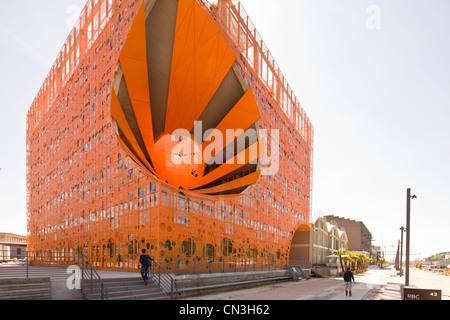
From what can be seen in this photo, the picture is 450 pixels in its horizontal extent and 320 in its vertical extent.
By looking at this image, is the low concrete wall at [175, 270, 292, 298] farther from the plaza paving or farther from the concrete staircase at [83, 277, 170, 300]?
the concrete staircase at [83, 277, 170, 300]

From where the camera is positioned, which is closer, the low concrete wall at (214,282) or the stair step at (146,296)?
the stair step at (146,296)

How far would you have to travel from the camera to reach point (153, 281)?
13883 millimetres

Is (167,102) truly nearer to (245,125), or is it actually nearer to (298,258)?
(245,125)

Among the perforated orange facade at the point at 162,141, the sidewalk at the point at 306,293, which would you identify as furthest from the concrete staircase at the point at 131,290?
the perforated orange facade at the point at 162,141

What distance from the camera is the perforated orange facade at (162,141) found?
15.0 m

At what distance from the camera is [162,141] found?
1891cm

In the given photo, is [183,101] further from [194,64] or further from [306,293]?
[306,293]

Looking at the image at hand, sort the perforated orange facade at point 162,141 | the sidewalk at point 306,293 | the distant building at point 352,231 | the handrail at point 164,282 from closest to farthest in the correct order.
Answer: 1. the handrail at point 164,282
2. the perforated orange facade at point 162,141
3. the sidewalk at point 306,293
4. the distant building at point 352,231

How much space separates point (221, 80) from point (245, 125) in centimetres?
345

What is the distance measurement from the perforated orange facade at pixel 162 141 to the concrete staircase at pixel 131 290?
5.41 m

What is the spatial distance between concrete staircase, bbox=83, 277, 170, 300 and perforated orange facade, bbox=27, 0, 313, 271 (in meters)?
5.41

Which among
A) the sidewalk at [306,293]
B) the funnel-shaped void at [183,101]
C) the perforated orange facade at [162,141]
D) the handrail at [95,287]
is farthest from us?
the sidewalk at [306,293]

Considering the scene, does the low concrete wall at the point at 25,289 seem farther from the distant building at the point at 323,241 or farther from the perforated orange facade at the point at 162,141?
the distant building at the point at 323,241

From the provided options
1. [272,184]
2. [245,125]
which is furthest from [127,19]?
[272,184]
